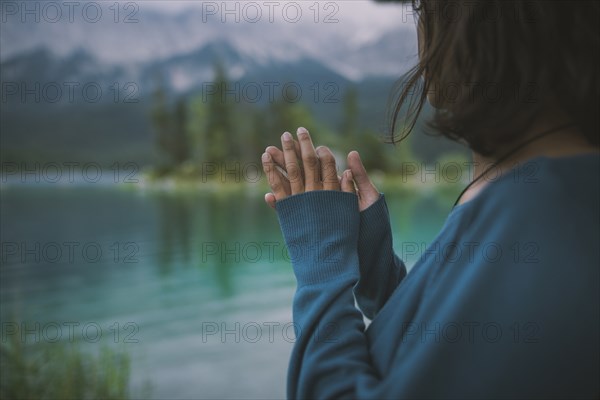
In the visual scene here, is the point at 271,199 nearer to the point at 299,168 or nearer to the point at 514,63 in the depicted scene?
the point at 299,168

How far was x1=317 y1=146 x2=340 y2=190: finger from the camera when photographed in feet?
1.51

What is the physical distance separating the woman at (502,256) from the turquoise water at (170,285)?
145cm

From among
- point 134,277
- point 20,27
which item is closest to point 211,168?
point 134,277

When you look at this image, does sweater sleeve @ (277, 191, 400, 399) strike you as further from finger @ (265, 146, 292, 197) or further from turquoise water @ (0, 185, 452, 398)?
turquoise water @ (0, 185, 452, 398)

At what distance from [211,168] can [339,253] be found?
1847cm

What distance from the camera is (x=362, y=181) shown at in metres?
0.51

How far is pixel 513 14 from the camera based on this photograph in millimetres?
365

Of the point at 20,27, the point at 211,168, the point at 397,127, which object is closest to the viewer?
the point at 397,127

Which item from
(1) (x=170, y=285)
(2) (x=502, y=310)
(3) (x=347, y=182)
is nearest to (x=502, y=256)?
(2) (x=502, y=310)

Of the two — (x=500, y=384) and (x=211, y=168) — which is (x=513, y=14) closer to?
(x=500, y=384)

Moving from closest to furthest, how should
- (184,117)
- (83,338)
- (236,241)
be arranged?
(83,338), (236,241), (184,117)

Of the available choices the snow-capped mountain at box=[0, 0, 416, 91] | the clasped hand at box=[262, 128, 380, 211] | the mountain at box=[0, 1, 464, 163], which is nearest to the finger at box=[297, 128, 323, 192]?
the clasped hand at box=[262, 128, 380, 211]

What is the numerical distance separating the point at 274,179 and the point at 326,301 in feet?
0.37

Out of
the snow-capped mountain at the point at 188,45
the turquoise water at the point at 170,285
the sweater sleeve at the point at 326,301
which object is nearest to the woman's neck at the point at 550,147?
the sweater sleeve at the point at 326,301
